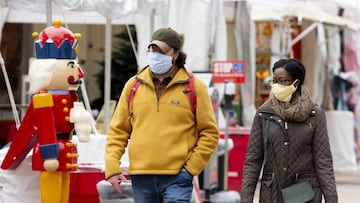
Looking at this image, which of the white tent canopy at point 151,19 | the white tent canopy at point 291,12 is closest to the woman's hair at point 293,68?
the white tent canopy at point 151,19

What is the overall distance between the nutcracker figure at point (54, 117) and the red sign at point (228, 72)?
5435mm

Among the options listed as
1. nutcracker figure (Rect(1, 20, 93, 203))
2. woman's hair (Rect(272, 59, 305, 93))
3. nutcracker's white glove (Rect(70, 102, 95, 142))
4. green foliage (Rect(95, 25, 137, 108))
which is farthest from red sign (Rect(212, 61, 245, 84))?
woman's hair (Rect(272, 59, 305, 93))

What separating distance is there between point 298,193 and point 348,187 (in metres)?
11.3

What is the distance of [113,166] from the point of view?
6.98m

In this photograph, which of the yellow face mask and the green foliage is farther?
the green foliage

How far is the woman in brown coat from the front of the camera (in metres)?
7.00

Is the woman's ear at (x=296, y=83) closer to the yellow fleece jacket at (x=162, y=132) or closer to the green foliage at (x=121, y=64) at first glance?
the yellow fleece jacket at (x=162, y=132)

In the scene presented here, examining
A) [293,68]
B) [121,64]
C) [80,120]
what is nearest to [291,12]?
[121,64]

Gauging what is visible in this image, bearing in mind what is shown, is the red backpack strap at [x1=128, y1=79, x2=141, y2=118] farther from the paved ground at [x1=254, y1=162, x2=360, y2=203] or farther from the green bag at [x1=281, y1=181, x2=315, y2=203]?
the paved ground at [x1=254, y1=162, x2=360, y2=203]

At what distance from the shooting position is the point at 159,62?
696cm

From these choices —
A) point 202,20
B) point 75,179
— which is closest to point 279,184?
point 75,179

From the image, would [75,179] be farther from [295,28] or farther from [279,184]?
[295,28]

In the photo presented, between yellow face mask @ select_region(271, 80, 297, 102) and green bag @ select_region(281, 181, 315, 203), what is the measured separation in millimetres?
598

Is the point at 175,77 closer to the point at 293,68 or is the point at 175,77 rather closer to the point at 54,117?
the point at 293,68
